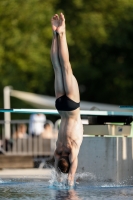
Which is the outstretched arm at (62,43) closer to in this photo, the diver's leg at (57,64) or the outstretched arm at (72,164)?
the diver's leg at (57,64)

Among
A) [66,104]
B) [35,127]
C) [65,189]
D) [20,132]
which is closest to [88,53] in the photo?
[35,127]

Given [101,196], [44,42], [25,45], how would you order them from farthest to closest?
1. [44,42]
2. [25,45]
3. [101,196]

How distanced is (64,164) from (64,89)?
43.2 inches

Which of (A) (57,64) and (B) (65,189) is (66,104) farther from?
(B) (65,189)

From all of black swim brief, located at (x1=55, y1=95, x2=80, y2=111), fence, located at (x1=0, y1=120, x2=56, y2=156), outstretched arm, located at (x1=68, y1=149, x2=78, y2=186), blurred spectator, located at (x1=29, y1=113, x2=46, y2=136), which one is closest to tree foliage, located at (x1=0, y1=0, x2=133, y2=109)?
blurred spectator, located at (x1=29, y1=113, x2=46, y2=136)

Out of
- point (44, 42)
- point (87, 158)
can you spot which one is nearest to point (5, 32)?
point (44, 42)

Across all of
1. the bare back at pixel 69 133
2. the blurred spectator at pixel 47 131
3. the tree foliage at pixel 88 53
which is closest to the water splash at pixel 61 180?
the bare back at pixel 69 133

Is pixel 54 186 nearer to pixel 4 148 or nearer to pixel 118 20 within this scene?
pixel 4 148

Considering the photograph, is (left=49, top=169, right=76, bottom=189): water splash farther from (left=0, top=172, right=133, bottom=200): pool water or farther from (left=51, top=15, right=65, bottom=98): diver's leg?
(left=51, top=15, right=65, bottom=98): diver's leg

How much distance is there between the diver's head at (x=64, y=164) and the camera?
1233cm

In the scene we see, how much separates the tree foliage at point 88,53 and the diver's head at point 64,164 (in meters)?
23.0

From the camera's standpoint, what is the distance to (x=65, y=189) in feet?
40.1

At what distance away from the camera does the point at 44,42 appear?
3912cm

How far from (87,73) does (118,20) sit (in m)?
3.01
